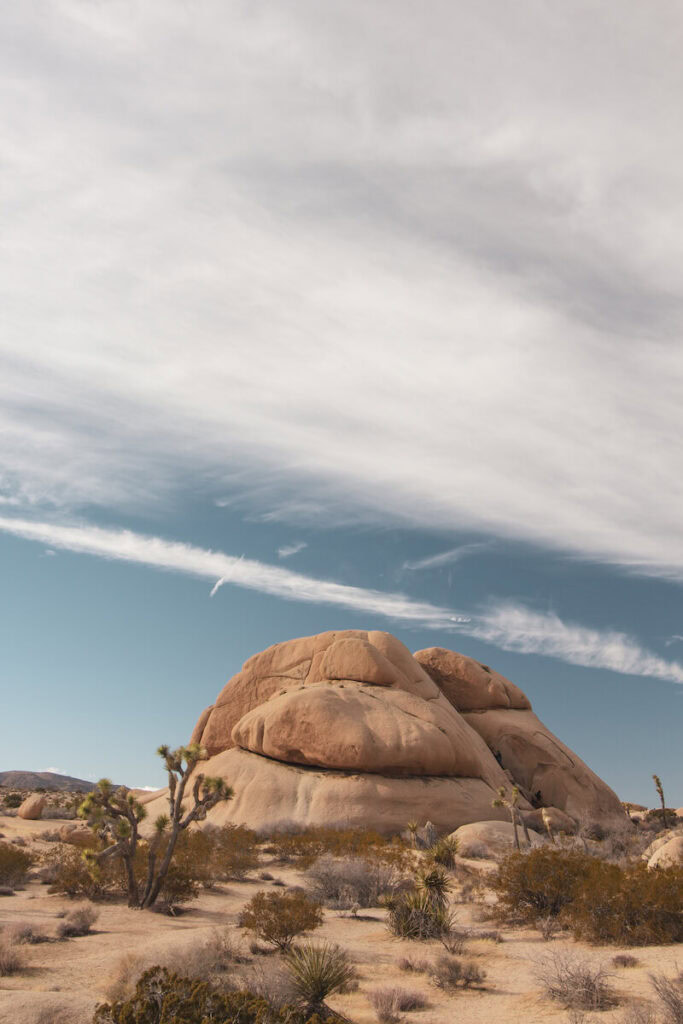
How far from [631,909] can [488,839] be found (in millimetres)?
15216

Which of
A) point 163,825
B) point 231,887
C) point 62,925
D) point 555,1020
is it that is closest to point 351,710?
point 231,887

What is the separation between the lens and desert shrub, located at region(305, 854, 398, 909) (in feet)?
60.3

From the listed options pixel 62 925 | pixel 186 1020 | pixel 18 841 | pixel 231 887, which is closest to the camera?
pixel 186 1020

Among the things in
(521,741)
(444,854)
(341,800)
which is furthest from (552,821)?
(444,854)

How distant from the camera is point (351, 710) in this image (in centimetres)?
3359

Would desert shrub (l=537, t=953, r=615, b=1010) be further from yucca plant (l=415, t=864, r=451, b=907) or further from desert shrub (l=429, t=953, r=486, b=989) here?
yucca plant (l=415, t=864, r=451, b=907)

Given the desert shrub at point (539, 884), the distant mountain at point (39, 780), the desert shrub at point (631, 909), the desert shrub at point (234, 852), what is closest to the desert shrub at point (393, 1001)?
the desert shrub at point (631, 909)

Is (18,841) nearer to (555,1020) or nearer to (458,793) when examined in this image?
(458,793)

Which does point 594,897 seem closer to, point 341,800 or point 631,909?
point 631,909

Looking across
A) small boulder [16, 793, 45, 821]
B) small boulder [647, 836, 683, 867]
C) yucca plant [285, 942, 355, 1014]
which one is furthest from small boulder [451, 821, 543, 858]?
small boulder [16, 793, 45, 821]

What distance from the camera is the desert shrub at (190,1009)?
7137 millimetres

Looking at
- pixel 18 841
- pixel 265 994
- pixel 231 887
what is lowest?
pixel 18 841

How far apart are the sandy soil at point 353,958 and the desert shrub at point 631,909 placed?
376 mm

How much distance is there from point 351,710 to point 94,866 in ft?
60.8
